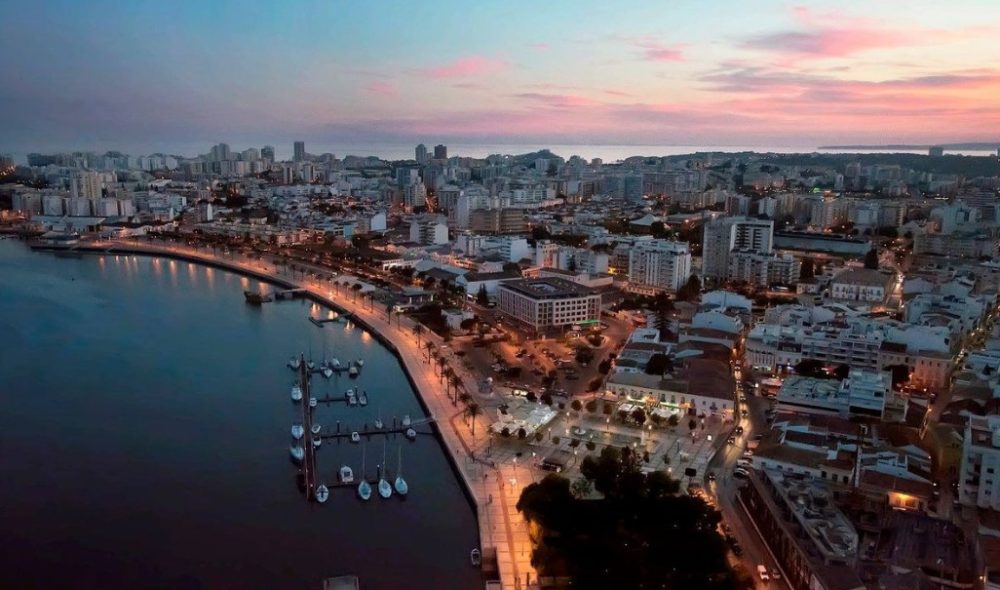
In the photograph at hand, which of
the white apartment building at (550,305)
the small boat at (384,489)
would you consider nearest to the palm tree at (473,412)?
the small boat at (384,489)

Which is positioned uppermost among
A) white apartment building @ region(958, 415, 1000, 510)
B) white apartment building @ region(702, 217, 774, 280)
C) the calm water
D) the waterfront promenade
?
white apartment building @ region(702, 217, 774, 280)

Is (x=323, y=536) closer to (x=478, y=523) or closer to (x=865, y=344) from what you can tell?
(x=478, y=523)

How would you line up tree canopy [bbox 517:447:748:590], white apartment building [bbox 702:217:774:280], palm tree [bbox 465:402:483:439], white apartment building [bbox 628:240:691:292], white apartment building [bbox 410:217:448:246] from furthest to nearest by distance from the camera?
white apartment building [bbox 410:217:448:246] < white apartment building [bbox 702:217:774:280] < white apartment building [bbox 628:240:691:292] < palm tree [bbox 465:402:483:439] < tree canopy [bbox 517:447:748:590]

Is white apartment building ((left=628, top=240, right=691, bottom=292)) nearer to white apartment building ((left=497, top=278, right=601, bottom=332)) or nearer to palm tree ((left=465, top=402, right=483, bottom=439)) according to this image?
white apartment building ((left=497, top=278, right=601, bottom=332))

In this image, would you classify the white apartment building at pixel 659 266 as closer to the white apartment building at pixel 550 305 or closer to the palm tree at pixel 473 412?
the white apartment building at pixel 550 305

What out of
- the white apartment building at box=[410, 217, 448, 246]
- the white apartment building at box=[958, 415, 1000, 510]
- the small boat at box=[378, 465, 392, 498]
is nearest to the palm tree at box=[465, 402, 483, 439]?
the small boat at box=[378, 465, 392, 498]

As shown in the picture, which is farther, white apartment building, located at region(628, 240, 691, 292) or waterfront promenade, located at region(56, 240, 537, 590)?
white apartment building, located at region(628, 240, 691, 292)

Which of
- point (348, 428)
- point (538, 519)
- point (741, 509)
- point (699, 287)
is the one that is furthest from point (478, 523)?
point (699, 287)

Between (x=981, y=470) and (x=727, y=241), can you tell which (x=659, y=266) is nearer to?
(x=727, y=241)
